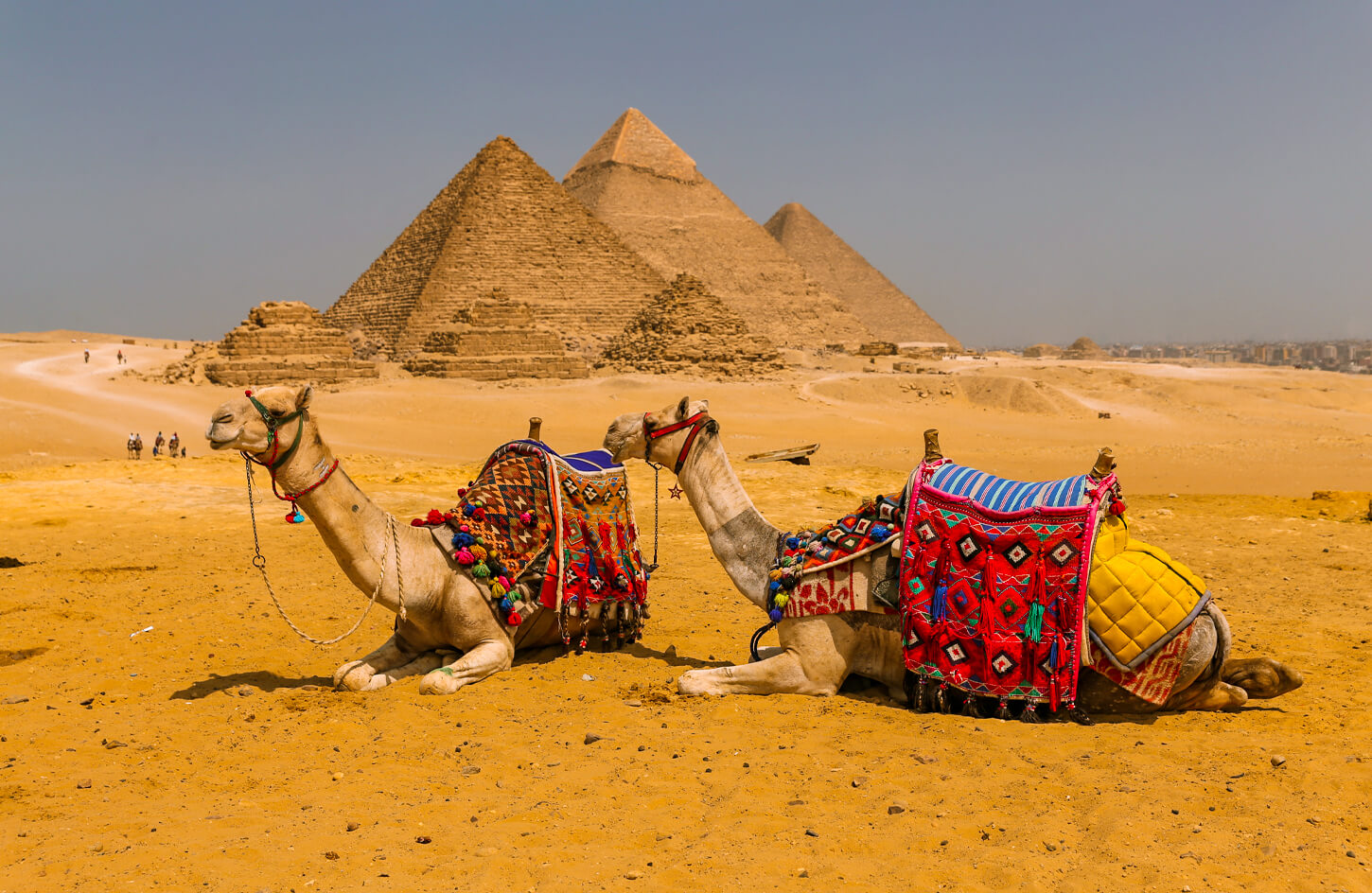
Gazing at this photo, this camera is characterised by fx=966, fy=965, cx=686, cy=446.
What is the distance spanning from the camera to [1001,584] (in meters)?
3.62

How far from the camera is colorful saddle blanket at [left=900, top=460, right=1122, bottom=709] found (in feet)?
11.7

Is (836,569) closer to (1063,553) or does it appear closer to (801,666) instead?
(801,666)

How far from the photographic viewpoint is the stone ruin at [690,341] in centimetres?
4406

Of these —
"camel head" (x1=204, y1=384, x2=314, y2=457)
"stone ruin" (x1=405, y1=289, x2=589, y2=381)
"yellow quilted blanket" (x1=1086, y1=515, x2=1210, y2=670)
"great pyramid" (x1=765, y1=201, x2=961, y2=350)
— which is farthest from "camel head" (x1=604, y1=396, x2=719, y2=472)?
"great pyramid" (x1=765, y1=201, x2=961, y2=350)

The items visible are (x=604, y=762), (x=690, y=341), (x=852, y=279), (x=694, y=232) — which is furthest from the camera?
(x=852, y=279)

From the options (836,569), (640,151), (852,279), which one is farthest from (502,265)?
(852,279)

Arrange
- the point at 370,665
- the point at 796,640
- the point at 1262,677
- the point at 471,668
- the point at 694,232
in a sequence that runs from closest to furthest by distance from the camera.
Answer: the point at 1262,677
the point at 796,640
the point at 471,668
the point at 370,665
the point at 694,232

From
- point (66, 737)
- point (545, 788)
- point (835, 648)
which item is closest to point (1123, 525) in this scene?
point (835, 648)

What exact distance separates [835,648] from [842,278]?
16077 cm

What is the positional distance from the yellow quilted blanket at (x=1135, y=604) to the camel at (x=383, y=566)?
251 cm

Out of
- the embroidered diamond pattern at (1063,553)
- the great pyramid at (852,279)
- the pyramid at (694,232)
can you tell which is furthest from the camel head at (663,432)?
the great pyramid at (852,279)

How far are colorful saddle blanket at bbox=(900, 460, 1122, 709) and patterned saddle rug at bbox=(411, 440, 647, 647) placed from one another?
5.29 ft

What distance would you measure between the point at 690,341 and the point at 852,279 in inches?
4737

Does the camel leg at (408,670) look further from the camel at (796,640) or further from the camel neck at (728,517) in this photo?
the camel neck at (728,517)
